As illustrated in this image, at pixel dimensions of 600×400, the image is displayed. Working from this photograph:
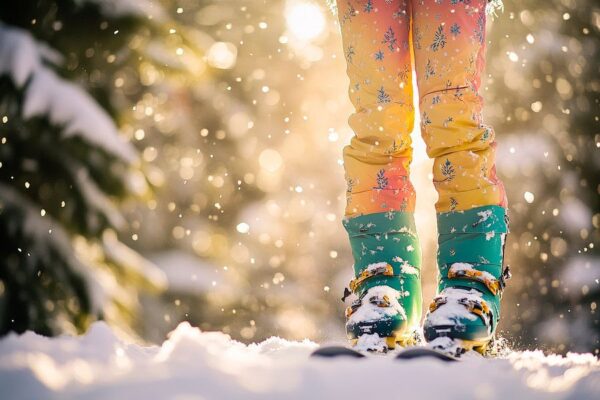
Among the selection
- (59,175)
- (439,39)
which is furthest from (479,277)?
(59,175)

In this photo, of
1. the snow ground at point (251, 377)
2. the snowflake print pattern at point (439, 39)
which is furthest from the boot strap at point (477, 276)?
the snowflake print pattern at point (439, 39)

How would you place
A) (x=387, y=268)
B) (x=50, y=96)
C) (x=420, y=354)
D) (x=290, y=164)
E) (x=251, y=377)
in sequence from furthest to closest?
(x=290, y=164) < (x=50, y=96) < (x=387, y=268) < (x=420, y=354) < (x=251, y=377)

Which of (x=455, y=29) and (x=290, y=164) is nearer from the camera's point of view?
(x=455, y=29)

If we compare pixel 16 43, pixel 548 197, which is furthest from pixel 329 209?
pixel 16 43

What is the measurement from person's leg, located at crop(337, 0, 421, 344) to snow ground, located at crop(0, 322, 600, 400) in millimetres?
498

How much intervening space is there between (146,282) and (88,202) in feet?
1.40

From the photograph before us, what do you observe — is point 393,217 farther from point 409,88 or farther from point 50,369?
point 50,369

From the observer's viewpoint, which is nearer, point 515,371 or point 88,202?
point 515,371

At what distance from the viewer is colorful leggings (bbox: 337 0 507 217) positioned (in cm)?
137

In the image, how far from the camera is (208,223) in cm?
389

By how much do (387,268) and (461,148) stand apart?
1.11ft

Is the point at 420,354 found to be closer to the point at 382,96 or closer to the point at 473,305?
the point at 473,305

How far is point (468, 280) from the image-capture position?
1.32m

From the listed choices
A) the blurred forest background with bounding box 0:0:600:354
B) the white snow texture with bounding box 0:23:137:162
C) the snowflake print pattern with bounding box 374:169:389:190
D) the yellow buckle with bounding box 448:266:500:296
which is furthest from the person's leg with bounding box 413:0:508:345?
the blurred forest background with bounding box 0:0:600:354
